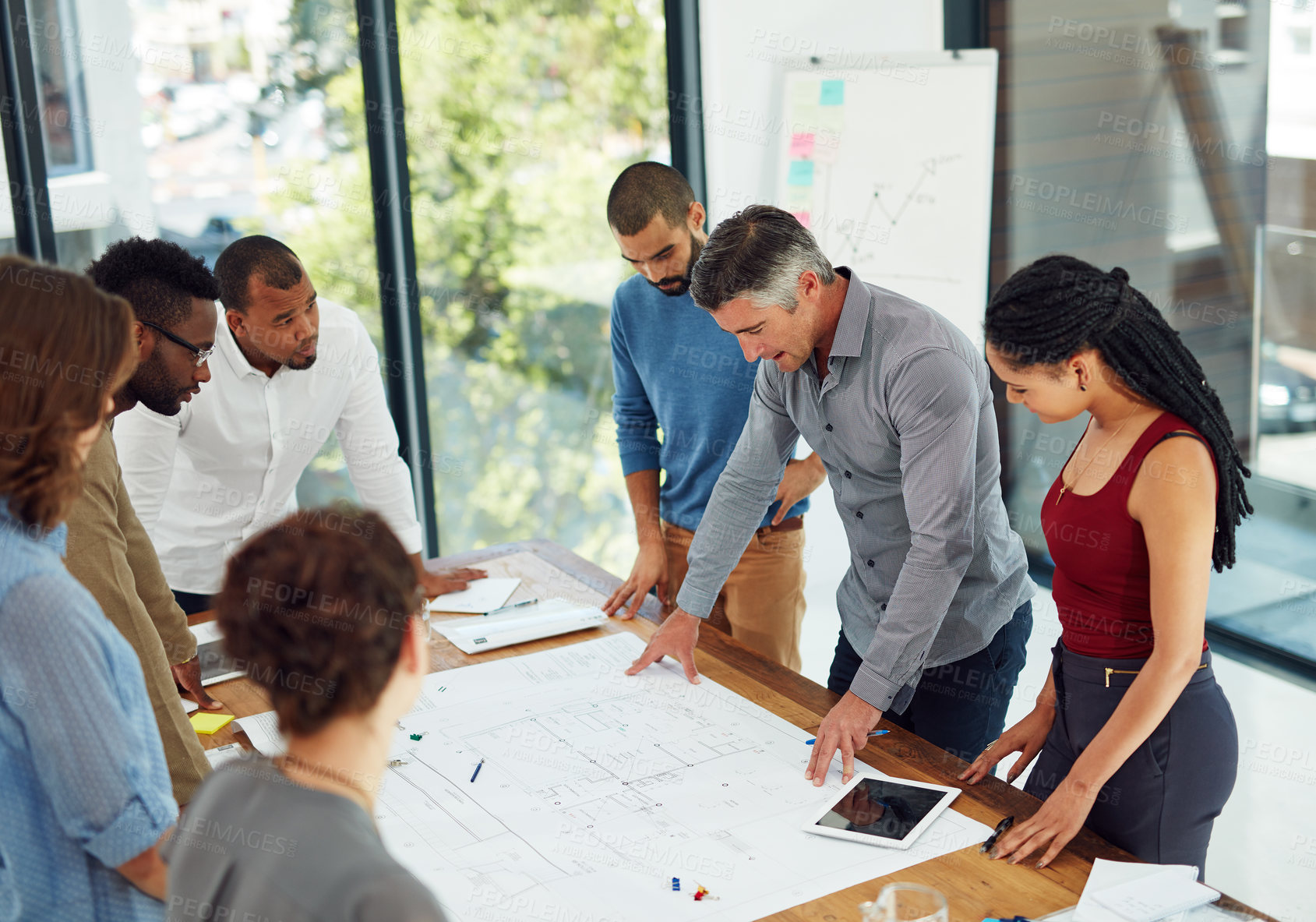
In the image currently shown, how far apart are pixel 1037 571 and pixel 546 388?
7.17ft

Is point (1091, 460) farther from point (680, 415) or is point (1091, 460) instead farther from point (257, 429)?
point (257, 429)

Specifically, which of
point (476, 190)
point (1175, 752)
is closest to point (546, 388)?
point (476, 190)

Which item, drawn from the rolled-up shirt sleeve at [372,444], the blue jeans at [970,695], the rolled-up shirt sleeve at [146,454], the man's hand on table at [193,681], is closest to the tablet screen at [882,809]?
the blue jeans at [970,695]

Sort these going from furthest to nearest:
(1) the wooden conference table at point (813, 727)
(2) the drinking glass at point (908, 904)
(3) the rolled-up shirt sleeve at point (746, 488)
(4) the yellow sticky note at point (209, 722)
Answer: (3) the rolled-up shirt sleeve at point (746, 488)
(4) the yellow sticky note at point (209, 722)
(1) the wooden conference table at point (813, 727)
(2) the drinking glass at point (908, 904)

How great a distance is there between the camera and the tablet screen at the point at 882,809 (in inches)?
59.9

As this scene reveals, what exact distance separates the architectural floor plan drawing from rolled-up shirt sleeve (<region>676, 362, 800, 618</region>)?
0.23 metres

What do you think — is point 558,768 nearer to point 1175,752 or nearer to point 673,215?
point 1175,752

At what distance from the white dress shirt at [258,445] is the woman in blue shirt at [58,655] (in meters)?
1.36

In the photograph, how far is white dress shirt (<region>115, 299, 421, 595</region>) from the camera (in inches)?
98.3

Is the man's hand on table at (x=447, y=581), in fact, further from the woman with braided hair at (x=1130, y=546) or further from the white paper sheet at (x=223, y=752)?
the woman with braided hair at (x=1130, y=546)

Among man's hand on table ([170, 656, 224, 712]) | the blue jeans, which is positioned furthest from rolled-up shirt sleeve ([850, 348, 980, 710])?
man's hand on table ([170, 656, 224, 712])

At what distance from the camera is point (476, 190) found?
4.18 meters

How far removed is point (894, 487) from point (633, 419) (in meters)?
0.99

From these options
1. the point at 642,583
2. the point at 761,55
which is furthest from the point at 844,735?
the point at 761,55
